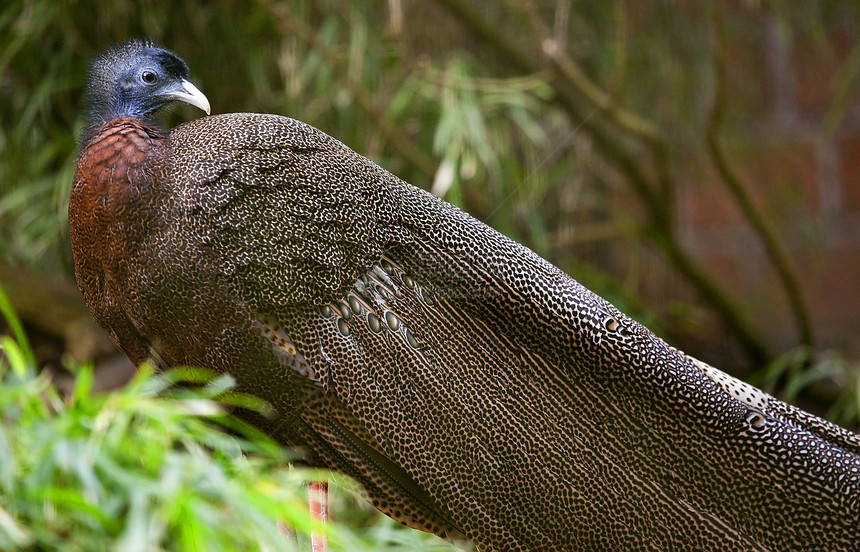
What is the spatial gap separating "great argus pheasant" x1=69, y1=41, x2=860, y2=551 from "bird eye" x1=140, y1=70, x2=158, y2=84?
0.28 ft

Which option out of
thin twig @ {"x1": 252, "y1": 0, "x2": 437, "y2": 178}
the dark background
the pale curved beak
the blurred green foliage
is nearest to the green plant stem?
the dark background

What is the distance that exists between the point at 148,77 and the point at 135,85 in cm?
2

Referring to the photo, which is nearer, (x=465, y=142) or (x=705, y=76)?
(x=465, y=142)

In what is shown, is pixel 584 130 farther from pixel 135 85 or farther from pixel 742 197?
pixel 135 85

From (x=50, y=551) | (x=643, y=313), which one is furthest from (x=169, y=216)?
(x=643, y=313)

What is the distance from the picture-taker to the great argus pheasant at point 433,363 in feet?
3.55

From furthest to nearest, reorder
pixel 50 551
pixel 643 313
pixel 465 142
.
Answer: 1. pixel 643 313
2. pixel 465 142
3. pixel 50 551

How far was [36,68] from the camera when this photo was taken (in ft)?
8.55

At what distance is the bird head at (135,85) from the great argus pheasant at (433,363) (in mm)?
45

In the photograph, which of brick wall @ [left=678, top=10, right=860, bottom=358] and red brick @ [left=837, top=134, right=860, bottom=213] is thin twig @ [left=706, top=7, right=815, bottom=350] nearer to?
brick wall @ [left=678, top=10, right=860, bottom=358]

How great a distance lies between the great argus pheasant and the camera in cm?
108

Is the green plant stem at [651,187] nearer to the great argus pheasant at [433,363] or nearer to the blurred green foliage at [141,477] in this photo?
the great argus pheasant at [433,363]

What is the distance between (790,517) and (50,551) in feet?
2.91

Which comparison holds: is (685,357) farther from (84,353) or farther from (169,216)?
(84,353)
